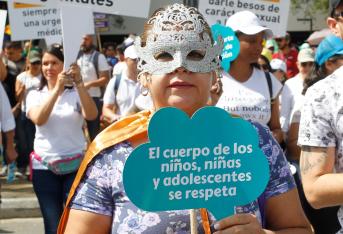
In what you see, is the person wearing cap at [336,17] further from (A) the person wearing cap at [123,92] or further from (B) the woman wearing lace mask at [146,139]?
(A) the person wearing cap at [123,92]

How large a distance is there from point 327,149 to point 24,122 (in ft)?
27.1

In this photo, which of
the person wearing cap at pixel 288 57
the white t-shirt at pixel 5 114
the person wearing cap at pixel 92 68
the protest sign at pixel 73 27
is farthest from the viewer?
the person wearing cap at pixel 288 57

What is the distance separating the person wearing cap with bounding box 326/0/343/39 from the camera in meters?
2.88

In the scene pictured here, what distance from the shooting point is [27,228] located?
8391 mm

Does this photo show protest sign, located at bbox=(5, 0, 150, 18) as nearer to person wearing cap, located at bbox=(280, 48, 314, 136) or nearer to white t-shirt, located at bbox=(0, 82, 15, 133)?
white t-shirt, located at bbox=(0, 82, 15, 133)

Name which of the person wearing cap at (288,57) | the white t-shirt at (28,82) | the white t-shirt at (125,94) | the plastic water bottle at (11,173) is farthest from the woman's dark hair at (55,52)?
the person wearing cap at (288,57)

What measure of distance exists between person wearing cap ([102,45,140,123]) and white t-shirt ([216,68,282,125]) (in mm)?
2599

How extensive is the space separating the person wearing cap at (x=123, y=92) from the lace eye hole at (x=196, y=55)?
5212 millimetres

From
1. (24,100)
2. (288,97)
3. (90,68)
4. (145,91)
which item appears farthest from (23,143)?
(145,91)

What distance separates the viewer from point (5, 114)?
673 centimetres

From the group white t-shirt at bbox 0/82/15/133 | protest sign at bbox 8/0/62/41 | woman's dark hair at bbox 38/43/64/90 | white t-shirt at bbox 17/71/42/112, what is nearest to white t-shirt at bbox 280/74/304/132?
woman's dark hair at bbox 38/43/64/90

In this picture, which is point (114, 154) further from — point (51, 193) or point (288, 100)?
point (288, 100)

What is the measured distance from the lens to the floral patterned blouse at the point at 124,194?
234 cm

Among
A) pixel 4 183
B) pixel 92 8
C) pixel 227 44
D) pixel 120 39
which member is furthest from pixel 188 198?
pixel 120 39
